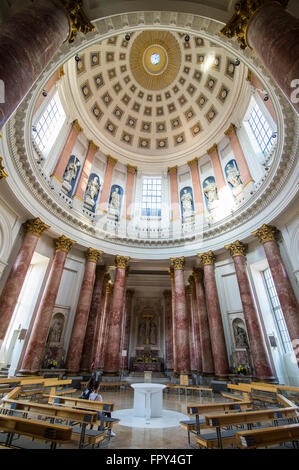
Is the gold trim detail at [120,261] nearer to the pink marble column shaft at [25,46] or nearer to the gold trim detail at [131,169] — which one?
the gold trim detail at [131,169]

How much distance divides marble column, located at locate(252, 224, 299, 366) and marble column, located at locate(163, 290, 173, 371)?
1361 cm

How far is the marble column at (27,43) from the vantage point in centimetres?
418

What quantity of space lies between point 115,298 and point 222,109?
18222 mm

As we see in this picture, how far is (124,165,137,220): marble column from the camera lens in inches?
776

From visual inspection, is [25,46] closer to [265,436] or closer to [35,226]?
[265,436]

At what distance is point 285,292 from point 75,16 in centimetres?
1332

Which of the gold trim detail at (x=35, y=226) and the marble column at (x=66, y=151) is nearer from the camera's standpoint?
the gold trim detail at (x=35, y=226)

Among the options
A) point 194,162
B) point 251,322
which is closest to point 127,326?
point 251,322

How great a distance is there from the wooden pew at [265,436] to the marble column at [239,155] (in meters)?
14.3

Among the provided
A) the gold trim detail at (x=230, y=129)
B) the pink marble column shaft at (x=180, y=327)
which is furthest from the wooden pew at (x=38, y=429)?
the gold trim detail at (x=230, y=129)

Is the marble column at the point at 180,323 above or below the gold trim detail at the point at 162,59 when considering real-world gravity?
below

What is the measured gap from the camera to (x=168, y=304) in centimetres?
2392

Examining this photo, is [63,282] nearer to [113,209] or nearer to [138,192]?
[113,209]

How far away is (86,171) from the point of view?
1858 cm
